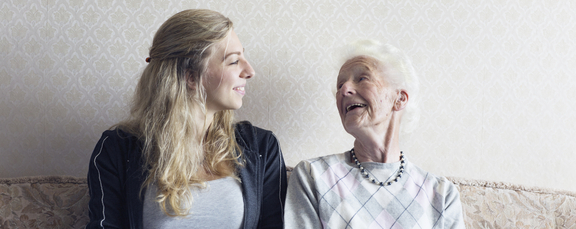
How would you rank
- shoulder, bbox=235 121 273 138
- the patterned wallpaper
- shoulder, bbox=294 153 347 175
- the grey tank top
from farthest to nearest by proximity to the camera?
the patterned wallpaper → shoulder, bbox=235 121 273 138 → shoulder, bbox=294 153 347 175 → the grey tank top

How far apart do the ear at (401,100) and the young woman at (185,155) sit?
1.86ft

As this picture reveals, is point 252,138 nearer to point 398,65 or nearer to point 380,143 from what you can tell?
point 380,143

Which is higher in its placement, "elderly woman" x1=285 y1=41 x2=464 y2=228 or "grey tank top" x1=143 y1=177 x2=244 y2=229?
"elderly woman" x1=285 y1=41 x2=464 y2=228

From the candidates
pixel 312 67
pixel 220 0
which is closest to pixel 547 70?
pixel 312 67

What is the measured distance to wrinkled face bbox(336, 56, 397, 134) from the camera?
4.65 ft

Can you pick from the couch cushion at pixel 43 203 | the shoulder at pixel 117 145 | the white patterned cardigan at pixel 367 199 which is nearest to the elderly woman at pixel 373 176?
the white patterned cardigan at pixel 367 199

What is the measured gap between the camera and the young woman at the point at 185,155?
137 cm

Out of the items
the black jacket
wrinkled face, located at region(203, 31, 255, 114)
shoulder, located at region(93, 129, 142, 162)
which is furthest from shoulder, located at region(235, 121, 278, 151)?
shoulder, located at region(93, 129, 142, 162)

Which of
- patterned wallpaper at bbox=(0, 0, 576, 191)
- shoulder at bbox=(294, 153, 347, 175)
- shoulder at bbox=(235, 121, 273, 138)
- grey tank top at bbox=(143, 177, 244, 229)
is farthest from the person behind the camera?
patterned wallpaper at bbox=(0, 0, 576, 191)

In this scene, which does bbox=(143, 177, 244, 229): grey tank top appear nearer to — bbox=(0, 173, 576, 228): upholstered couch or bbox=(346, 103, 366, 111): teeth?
bbox=(0, 173, 576, 228): upholstered couch

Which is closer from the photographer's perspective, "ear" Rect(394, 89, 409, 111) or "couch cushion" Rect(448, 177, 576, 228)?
"ear" Rect(394, 89, 409, 111)

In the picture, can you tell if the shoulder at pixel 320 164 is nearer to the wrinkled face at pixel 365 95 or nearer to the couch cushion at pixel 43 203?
the wrinkled face at pixel 365 95

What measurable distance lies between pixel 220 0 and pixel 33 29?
0.90 meters

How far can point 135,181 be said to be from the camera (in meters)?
1.40
